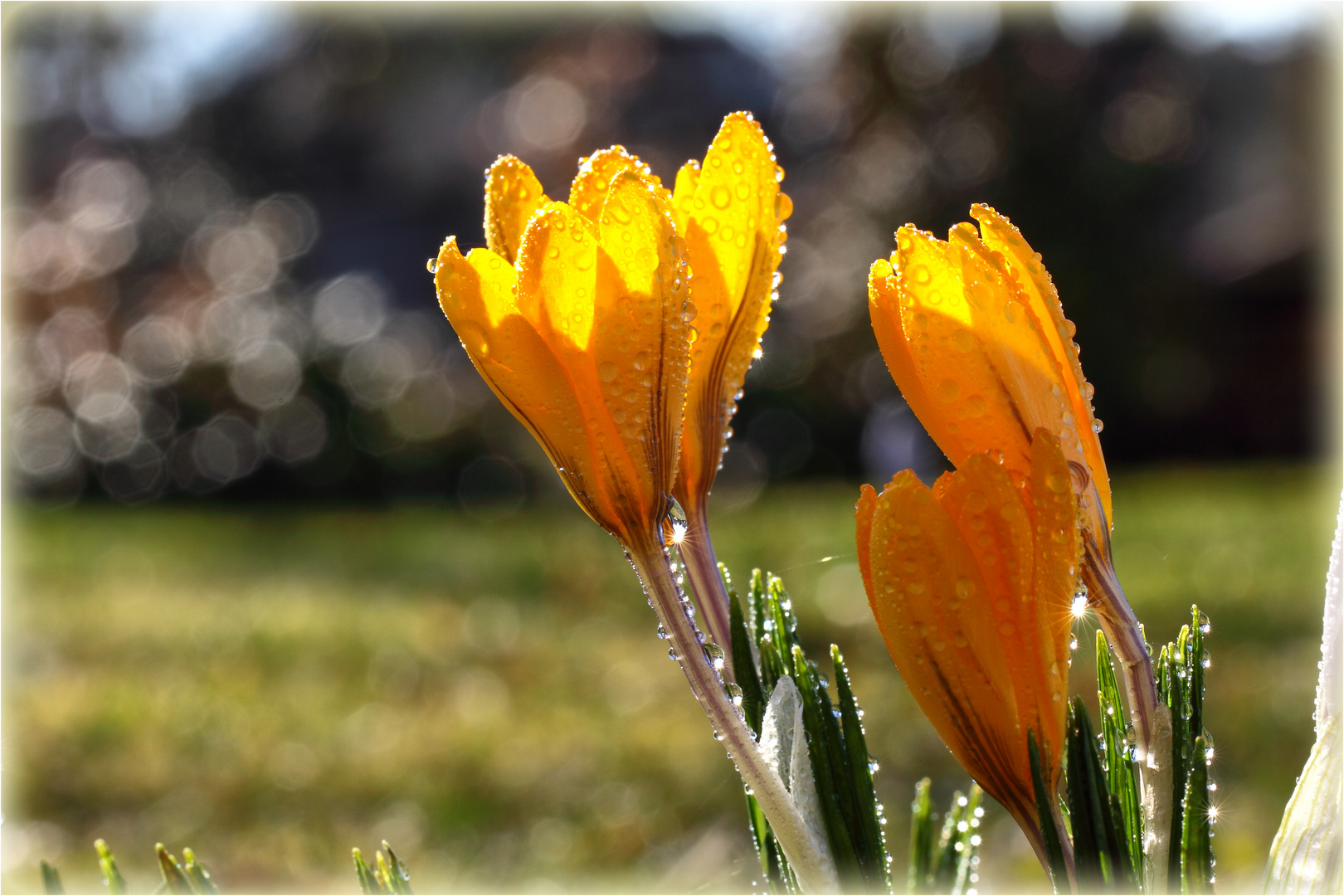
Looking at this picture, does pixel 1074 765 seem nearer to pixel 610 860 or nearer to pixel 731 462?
pixel 610 860

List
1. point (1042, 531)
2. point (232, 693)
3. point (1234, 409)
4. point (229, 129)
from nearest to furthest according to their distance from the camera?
point (1042, 531) → point (232, 693) → point (1234, 409) → point (229, 129)

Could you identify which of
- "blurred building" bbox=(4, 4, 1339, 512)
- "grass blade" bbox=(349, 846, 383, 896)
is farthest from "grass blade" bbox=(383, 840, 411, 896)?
"blurred building" bbox=(4, 4, 1339, 512)

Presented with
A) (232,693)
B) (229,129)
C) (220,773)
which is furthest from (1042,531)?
(229,129)

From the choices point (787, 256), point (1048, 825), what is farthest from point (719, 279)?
point (787, 256)

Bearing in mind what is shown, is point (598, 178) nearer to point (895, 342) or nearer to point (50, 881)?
point (895, 342)

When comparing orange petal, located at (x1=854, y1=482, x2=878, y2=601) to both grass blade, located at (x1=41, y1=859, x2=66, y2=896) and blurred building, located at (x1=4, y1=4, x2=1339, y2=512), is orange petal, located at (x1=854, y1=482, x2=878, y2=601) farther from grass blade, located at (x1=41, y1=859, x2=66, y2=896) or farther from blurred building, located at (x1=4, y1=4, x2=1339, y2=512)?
blurred building, located at (x1=4, y1=4, x2=1339, y2=512)
